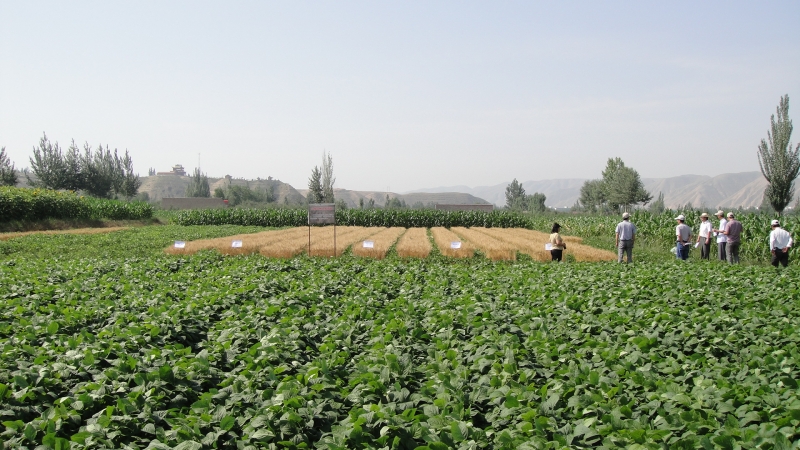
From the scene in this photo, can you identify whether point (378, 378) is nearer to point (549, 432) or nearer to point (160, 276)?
point (549, 432)

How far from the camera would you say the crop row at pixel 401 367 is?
328cm

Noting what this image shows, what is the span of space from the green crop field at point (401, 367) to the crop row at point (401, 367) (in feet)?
0.07

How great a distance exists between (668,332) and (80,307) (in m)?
7.37

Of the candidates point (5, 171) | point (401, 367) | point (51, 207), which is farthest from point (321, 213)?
point (5, 171)

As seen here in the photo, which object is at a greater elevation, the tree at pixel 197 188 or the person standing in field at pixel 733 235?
the tree at pixel 197 188

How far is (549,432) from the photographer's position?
337cm

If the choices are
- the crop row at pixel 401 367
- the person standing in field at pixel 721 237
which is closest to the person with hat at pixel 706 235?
the person standing in field at pixel 721 237

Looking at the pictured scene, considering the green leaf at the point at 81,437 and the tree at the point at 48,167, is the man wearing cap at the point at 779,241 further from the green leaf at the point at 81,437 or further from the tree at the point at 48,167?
the tree at the point at 48,167

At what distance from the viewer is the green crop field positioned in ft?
10.7

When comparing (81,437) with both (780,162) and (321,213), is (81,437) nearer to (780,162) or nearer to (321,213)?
(321,213)

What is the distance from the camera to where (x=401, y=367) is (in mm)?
4445

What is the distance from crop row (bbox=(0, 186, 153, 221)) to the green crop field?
1041 inches

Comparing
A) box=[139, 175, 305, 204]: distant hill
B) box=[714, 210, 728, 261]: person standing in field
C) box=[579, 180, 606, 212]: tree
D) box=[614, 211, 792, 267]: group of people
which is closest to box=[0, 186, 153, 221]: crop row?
box=[614, 211, 792, 267]: group of people

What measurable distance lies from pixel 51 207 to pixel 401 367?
117 feet
